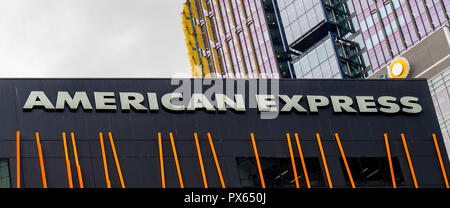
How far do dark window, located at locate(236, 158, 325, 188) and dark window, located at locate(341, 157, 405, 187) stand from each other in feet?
4.73

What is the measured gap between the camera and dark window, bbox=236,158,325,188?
131ft

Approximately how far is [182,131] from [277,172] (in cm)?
480

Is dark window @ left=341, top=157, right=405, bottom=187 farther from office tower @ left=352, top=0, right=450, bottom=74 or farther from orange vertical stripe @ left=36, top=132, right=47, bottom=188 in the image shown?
office tower @ left=352, top=0, right=450, bottom=74

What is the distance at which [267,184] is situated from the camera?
3981 centimetres

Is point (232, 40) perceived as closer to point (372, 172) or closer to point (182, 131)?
point (372, 172)

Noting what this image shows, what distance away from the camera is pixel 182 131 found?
131 ft

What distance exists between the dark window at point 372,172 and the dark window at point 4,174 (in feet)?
50.4

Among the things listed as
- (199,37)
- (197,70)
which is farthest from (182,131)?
(197,70)
